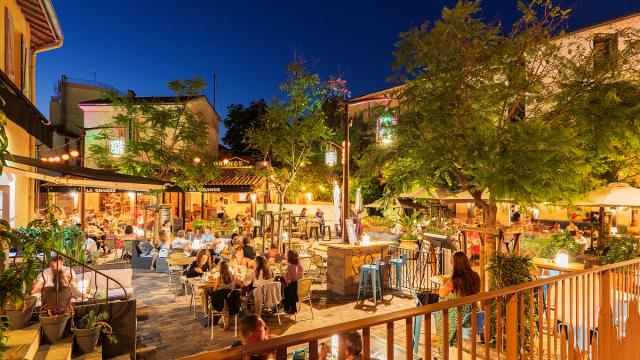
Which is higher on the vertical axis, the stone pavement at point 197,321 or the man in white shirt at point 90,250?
the man in white shirt at point 90,250

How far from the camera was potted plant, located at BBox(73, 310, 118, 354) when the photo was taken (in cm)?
572

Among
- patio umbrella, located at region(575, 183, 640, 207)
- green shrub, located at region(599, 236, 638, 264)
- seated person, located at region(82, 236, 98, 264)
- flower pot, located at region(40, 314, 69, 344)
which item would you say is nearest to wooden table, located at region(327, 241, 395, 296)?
patio umbrella, located at region(575, 183, 640, 207)

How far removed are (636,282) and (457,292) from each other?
7.05 feet

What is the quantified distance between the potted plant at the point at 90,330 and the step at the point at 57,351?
14 centimetres

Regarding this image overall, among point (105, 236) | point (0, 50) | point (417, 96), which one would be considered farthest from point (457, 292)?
point (105, 236)

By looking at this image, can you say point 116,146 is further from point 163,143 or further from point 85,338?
point 85,338

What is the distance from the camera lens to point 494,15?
767cm

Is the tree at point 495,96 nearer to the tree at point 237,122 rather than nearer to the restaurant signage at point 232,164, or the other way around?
the restaurant signage at point 232,164

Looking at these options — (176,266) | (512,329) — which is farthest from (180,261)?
(512,329)

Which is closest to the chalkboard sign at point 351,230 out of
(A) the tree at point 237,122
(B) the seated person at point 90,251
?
(B) the seated person at point 90,251

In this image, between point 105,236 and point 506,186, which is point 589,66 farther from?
point 105,236

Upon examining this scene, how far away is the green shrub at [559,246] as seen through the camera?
1140 cm

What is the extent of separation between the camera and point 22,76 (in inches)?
429

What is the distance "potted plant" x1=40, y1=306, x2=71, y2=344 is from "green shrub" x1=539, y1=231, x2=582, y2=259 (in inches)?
442
